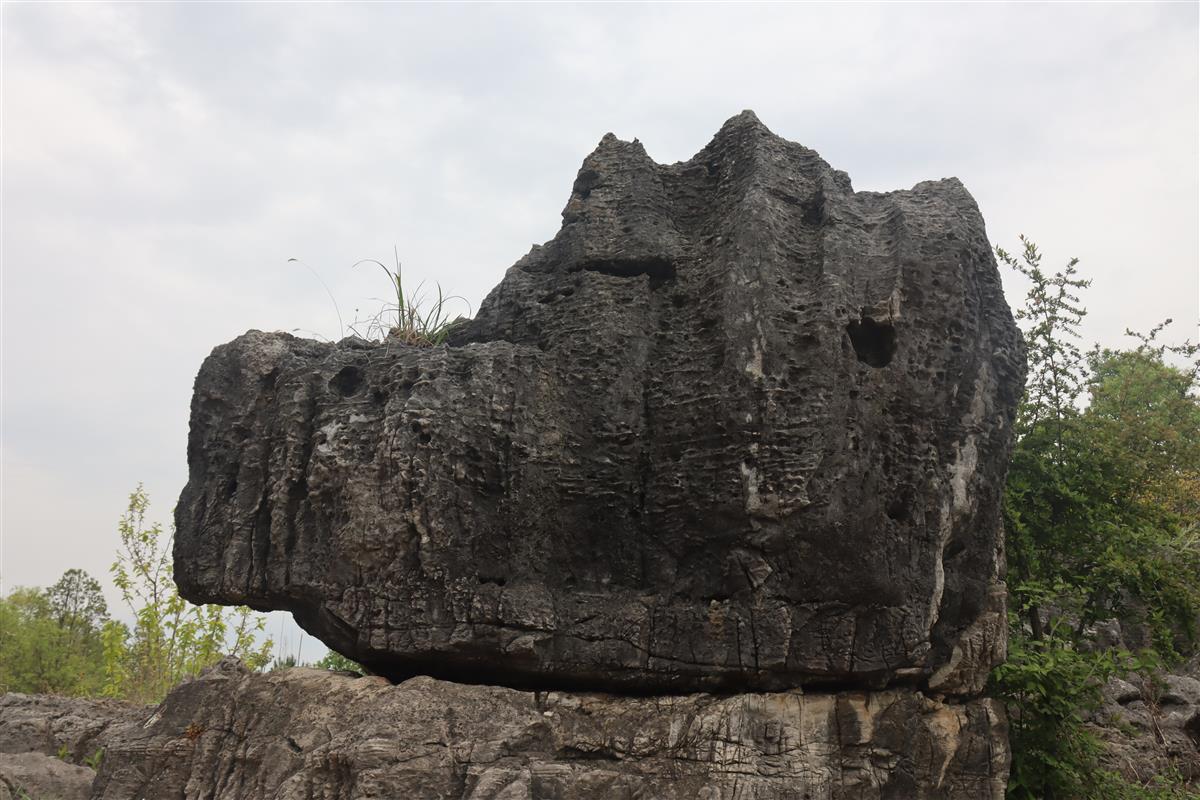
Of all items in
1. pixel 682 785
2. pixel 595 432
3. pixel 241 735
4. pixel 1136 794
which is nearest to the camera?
pixel 682 785

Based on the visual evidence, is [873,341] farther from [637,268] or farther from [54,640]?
[54,640]

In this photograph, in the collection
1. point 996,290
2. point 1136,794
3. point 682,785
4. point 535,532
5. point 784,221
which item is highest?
point 784,221

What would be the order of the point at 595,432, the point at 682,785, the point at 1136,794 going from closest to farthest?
the point at 682,785 → the point at 595,432 → the point at 1136,794

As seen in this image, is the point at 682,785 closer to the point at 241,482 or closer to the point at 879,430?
the point at 879,430

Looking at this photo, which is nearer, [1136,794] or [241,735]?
[241,735]

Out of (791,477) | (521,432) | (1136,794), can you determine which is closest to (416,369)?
(521,432)

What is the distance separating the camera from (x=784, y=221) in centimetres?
720

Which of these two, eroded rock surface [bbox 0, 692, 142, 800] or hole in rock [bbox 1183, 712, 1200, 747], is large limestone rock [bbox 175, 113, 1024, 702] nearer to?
eroded rock surface [bbox 0, 692, 142, 800]

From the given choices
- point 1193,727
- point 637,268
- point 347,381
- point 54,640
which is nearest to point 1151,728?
point 1193,727

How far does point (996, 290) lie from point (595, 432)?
312cm

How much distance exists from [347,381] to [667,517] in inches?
97.1

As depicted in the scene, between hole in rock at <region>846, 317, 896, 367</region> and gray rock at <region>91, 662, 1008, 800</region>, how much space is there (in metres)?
2.24

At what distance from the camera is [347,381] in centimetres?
717

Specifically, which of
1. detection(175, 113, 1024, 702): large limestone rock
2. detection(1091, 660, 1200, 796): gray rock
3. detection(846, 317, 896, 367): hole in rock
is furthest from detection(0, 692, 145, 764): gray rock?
detection(1091, 660, 1200, 796): gray rock
